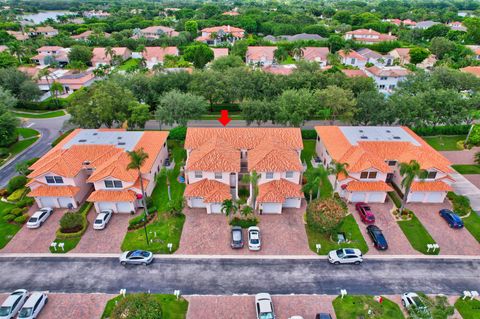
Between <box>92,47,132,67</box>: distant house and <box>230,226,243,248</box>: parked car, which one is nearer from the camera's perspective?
<box>230,226,243,248</box>: parked car

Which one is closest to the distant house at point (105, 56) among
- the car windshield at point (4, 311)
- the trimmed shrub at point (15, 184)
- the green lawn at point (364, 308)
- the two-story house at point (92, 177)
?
the trimmed shrub at point (15, 184)

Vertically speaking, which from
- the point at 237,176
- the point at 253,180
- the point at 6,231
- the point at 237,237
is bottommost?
the point at 6,231

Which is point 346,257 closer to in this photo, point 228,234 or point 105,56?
point 228,234

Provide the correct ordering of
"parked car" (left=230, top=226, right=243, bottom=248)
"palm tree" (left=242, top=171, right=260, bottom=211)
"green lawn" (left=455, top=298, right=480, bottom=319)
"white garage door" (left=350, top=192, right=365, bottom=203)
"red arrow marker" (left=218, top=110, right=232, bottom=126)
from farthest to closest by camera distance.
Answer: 1. "red arrow marker" (left=218, top=110, right=232, bottom=126)
2. "white garage door" (left=350, top=192, right=365, bottom=203)
3. "palm tree" (left=242, top=171, right=260, bottom=211)
4. "parked car" (left=230, top=226, right=243, bottom=248)
5. "green lawn" (left=455, top=298, right=480, bottom=319)

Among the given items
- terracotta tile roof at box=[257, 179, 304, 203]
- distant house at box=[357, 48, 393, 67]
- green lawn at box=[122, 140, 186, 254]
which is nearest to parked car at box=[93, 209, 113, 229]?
green lawn at box=[122, 140, 186, 254]

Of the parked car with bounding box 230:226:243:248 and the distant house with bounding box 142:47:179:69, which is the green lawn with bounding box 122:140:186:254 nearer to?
the parked car with bounding box 230:226:243:248

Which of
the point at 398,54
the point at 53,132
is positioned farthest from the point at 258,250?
the point at 398,54

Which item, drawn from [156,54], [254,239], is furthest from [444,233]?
[156,54]
